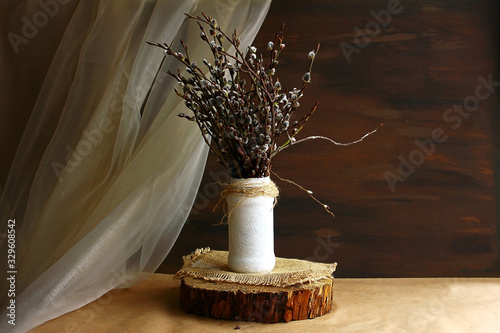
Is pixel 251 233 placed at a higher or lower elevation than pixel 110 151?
lower

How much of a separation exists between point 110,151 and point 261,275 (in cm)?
60

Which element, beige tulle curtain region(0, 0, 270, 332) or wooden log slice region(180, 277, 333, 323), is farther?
beige tulle curtain region(0, 0, 270, 332)

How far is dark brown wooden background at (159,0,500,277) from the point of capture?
1829mm

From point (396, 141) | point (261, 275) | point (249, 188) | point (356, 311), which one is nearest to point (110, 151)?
point (249, 188)

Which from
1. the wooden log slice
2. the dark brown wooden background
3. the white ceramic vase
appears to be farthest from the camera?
the dark brown wooden background

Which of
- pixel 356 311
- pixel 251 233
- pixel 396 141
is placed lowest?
pixel 356 311

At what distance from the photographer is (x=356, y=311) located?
1.49 m

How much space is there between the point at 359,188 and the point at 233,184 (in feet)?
1.98

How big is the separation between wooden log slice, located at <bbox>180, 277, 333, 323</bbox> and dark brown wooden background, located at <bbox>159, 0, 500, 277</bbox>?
48cm

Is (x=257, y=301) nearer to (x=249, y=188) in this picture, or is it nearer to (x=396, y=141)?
(x=249, y=188)

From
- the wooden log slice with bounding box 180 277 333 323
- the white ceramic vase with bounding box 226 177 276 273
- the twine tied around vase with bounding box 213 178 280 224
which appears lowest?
the wooden log slice with bounding box 180 277 333 323

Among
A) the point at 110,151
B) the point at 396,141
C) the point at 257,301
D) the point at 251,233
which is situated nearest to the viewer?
the point at 257,301

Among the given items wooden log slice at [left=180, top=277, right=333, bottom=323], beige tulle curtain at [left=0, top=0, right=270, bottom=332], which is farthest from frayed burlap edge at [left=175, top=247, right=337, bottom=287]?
beige tulle curtain at [left=0, top=0, right=270, bottom=332]

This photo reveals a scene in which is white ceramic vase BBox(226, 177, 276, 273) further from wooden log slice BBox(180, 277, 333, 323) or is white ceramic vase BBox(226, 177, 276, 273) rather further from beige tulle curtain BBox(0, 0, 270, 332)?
beige tulle curtain BBox(0, 0, 270, 332)
